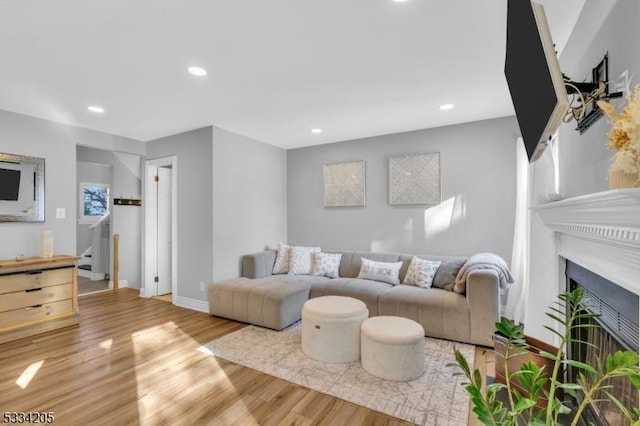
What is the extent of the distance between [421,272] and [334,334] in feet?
4.79

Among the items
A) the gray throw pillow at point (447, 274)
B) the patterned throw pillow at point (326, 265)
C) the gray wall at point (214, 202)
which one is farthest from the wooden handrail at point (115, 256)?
the gray throw pillow at point (447, 274)

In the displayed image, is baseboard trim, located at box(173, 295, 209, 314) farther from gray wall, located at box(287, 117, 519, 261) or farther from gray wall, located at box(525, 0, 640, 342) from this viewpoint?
gray wall, located at box(525, 0, 640, 342)

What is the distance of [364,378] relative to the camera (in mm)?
2395

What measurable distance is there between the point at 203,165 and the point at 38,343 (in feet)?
8.25

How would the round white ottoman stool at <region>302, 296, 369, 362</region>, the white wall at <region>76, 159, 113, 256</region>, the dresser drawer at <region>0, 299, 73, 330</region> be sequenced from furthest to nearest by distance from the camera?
the white wall at <region>76, 159, 113, 256</region>
the dresser drawer at <region>0, 299, 73, 330</region>
the round white ottoman stool at <region>302, 296, 369, 362</region>

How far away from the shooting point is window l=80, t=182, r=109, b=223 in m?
6.77

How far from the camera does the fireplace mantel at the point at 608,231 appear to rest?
2.88ft

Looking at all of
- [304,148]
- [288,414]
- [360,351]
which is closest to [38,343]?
[288,414]

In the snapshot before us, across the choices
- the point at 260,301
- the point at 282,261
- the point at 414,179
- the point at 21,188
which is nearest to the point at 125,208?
the point at 21,188

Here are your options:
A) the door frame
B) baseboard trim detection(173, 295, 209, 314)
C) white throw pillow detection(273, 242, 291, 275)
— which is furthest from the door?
white throw pillow detection(273, 242, 291, 275)

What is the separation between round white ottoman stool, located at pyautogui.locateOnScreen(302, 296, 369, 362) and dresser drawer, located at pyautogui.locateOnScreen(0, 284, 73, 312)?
2.96 meters

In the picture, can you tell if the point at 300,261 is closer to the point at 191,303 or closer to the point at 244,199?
the point at 244,199

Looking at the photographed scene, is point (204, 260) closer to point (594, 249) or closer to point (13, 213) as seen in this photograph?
point (13, 213)

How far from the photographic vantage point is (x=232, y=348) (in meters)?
2.96
